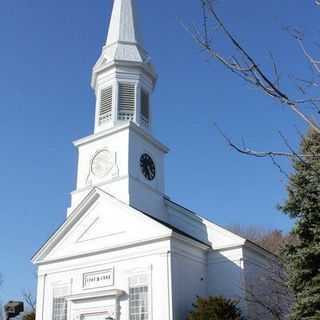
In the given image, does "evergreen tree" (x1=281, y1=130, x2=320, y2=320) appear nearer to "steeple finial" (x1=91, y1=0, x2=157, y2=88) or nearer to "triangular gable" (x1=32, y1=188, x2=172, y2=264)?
"triangular gable" (x1=32, y1=188, x2=172, y2=264)

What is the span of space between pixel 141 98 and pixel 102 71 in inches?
116

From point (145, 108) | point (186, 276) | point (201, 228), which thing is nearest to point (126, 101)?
point (145, 108)

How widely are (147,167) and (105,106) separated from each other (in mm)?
4472

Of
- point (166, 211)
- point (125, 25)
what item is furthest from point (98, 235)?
point (125, 25)

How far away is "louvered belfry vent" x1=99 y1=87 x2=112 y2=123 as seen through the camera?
30.6 m

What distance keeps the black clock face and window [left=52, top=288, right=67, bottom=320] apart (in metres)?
7.56

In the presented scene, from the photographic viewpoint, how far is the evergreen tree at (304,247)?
663 inches

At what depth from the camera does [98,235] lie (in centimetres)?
2556

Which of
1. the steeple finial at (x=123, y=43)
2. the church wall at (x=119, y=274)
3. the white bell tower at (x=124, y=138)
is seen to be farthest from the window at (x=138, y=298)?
the steeple finial at (x=123, y=43)


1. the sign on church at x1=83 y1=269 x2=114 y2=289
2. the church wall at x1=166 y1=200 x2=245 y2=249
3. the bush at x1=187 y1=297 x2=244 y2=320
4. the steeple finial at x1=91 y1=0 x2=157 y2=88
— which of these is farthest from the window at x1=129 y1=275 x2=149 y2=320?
the steeple finial at x1=91 y1=0 x2=157 y2=88

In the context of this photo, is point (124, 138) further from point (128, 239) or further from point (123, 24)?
point (123, 24)

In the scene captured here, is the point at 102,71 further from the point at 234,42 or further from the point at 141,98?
the point at 234,42

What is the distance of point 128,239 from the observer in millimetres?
24344

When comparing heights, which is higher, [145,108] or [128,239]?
[145,108]
